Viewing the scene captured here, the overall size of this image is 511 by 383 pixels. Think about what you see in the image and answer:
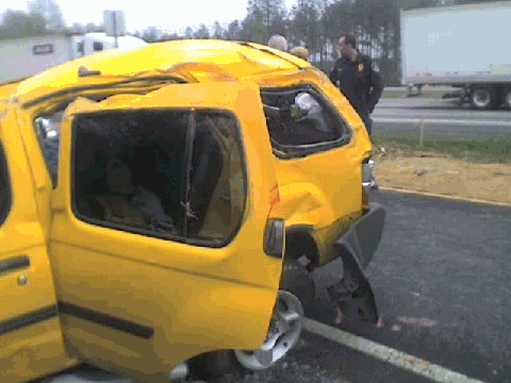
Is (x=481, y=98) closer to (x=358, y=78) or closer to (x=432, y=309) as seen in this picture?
(x=358, y=78)

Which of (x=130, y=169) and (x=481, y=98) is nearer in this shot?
(x=130, y=169)

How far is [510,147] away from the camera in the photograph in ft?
38.2

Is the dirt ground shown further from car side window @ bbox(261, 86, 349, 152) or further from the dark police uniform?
car side window @ bbox(261, 86, 349, 152)

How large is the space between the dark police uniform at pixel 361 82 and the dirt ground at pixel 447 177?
53.7 inches

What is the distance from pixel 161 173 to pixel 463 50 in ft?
76.4

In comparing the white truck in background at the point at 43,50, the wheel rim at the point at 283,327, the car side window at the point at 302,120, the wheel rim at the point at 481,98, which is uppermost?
the car side window at the point at 302,120

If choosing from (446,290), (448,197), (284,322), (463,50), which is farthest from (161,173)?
(463,50)

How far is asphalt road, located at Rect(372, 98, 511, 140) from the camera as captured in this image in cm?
1611

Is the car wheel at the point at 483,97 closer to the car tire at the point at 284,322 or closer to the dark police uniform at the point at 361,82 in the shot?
the dark police uniform at the point at 361,82

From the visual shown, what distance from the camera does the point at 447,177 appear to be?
905cm

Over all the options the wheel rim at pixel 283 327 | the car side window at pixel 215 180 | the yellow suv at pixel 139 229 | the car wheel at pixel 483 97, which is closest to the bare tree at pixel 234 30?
the car wheel at pixel 483 97

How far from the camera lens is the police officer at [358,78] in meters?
7.80

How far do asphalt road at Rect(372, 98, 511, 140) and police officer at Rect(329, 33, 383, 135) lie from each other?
16.8 feet

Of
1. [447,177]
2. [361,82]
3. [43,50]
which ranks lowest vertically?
[447,177]
